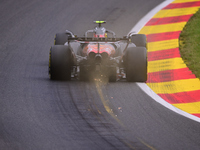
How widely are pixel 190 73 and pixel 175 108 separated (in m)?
2.84

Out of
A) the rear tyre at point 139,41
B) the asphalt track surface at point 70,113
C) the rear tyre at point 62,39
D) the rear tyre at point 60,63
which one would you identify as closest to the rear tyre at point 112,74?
the asphalt track surface at point 70,113

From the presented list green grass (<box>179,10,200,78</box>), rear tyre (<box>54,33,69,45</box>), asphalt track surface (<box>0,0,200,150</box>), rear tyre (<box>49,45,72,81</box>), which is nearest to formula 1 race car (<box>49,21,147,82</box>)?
rear tyre (<box>49,45,72,81</box>)

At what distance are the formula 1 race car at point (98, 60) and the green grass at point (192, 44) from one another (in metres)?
1.92

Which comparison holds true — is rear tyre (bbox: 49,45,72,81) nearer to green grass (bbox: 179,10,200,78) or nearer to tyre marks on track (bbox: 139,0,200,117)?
tyre marks on track (bbox: 139,0,200,117)

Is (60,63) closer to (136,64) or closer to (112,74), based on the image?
(112,74)

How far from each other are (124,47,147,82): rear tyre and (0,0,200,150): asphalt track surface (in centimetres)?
21

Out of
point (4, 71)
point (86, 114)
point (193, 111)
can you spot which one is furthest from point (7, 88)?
point (193, 111)

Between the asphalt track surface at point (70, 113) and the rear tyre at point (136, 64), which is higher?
the rear tyre at point (136, 64)

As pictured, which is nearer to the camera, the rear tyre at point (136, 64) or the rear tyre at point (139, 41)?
the rear tyre at point (136, 64)

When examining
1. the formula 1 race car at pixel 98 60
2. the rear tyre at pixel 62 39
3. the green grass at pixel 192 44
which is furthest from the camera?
the green grass at pixel 192 44

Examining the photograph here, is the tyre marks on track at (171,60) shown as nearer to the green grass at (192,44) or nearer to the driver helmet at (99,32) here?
the green grass at (192,44)

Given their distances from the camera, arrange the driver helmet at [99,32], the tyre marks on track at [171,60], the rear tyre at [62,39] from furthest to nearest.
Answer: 1. the rear tyre at [62,39]
2. the driver helmet at [99,32]
3. the tyre marks on track at [171,60]

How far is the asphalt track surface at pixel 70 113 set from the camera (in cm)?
919

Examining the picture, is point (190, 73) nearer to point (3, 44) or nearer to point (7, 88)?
point (7, 88)
